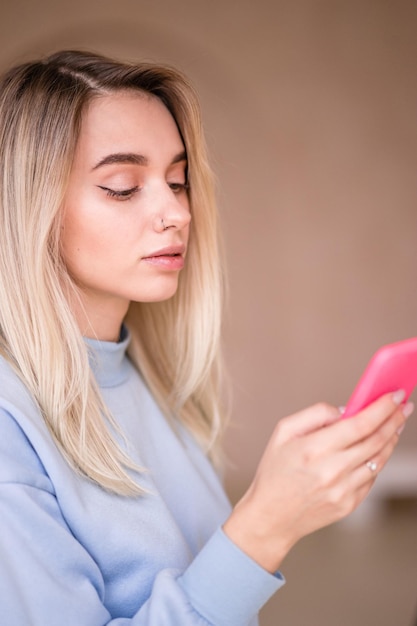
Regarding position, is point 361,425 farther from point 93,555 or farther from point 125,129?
point 125,129

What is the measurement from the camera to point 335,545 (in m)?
3.48

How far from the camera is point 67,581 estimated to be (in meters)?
1.02

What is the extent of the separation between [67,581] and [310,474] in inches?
13.8

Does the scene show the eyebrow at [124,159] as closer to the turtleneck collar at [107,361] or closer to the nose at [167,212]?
the nose at [167,212]

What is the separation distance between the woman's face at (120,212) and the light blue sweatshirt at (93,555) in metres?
0.24

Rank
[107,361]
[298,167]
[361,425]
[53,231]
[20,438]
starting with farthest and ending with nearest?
1. [298,167]
2. [107,361]
3. [53,231]
4. [20,438]
5. [361,425]

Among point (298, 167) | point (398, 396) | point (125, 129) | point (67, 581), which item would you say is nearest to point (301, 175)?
point (298, 167)

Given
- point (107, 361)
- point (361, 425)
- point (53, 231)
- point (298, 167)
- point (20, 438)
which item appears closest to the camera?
point (361, 425)

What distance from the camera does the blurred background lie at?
3.62 metres

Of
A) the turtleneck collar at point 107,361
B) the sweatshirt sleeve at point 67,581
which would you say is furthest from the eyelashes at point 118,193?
the sweatshirt sleeve at point 67,581

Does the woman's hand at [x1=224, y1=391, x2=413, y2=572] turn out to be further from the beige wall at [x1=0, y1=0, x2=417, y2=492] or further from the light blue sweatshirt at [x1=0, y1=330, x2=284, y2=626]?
the beige wall at [x1=0, y1=0, x2=417, y2=492]

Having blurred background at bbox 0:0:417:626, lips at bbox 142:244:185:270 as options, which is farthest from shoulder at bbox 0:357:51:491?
blurred background at bbox 0:0:417:626

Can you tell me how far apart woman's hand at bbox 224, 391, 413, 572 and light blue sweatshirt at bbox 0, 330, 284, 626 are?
3cm

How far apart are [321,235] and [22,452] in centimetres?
290
